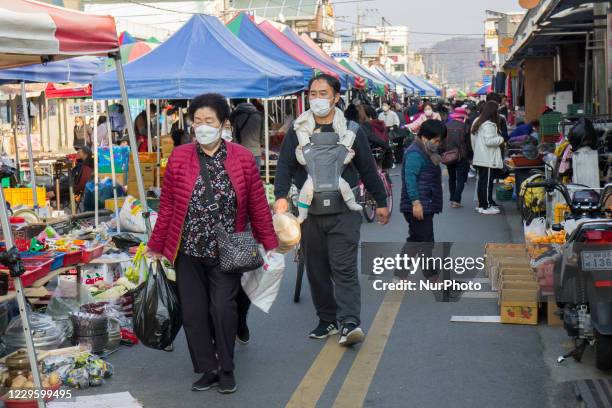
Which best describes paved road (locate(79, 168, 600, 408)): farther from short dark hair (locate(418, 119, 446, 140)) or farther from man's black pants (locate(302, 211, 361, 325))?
short dark hair (locate(418, 119, 446, 140))

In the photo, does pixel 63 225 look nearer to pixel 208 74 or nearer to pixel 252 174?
pixel 208 74

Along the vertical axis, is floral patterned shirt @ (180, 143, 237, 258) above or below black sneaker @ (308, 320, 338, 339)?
above

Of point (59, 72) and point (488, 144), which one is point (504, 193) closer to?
point (488, 144)

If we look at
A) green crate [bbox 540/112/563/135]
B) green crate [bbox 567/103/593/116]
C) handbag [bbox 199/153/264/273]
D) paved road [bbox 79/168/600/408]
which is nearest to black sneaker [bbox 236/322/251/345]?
paved road [bbox 79/168/600/408]

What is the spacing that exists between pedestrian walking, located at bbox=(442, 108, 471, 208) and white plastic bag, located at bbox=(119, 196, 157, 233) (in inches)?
247

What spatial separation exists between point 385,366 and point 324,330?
99 centimetres

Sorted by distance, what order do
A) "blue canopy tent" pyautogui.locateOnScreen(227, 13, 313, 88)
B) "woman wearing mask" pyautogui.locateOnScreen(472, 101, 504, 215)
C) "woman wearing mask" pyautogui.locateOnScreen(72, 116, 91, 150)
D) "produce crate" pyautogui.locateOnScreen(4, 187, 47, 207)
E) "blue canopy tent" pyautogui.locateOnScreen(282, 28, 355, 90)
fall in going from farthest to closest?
1. "woman wearing mask" pyautogui.locateOnScreen(72, 116, 91, 150)
2. "blue canopy tent" pyautogui.locateOnScreen(282, 28, 355, 90)
3. "blue canopy tent" pyautogui.locateOnScreen(227, 13, 313, 88)
4. "woman wearing mask" pyautogui.locateOnScreen(472, 101, 504, 215)
5. "produce crate" pyautogui.locateOnScreen(4, 187, 47, 207)

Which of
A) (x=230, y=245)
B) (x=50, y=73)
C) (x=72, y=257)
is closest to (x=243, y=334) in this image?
(x=230, y=245)

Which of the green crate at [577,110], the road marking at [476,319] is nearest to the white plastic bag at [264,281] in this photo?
the road marking at [476,319]

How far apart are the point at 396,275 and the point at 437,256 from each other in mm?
522

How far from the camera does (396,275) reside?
33.8 ft

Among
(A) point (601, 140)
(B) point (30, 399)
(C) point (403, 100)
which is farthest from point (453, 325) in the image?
(C) point (403, 100)

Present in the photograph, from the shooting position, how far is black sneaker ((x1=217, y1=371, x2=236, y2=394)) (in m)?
6.16

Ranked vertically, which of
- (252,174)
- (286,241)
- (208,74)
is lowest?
(286,241)
